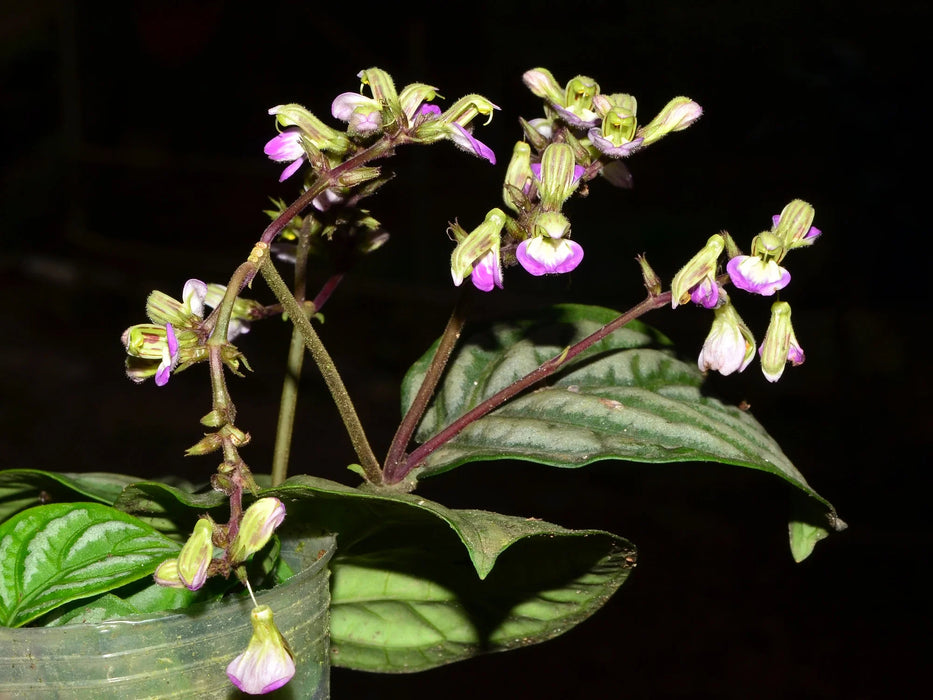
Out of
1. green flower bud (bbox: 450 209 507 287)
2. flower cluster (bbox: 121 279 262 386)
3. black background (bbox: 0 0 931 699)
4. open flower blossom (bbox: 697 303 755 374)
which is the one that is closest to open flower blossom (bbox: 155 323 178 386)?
flower cluster (bbox: 121 279 262 386)

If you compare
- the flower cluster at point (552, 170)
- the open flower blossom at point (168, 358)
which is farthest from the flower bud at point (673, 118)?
the open flower blossom at point (168, 358)

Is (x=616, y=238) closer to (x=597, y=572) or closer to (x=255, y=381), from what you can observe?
(x=255, y=381)

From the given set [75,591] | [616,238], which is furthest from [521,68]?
[75,591]

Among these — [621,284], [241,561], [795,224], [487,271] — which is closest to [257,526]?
[241,561]

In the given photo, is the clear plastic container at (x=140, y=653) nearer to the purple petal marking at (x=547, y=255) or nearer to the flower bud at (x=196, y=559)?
the flower bud at (x=196, y=559)

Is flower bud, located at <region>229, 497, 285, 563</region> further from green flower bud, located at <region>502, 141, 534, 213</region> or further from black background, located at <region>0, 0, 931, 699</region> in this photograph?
black background, located at <region>0, 0, 931, 699</region>
